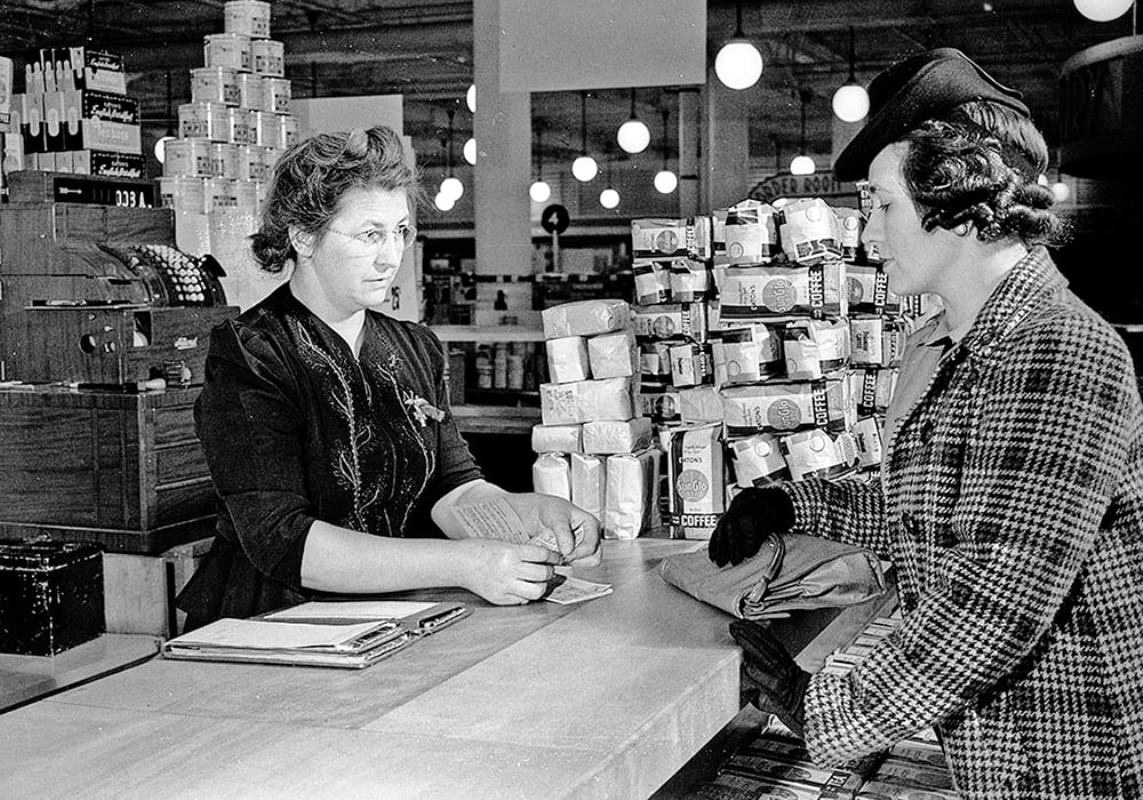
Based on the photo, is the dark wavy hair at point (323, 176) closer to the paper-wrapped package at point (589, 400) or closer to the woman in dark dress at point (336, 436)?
the woman in dark dress at point (336, 436)

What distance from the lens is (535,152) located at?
20.6m

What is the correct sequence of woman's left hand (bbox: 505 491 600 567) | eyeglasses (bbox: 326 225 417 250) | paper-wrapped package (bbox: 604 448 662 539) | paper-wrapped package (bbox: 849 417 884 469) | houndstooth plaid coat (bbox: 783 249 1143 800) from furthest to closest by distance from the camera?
1. paper-wrapped package (bbox: 849 417 884 469)
2. paper-wrapped package (bbox: 604 448 662 539)
3. eyeglasses (bbox: 326 225 417 250)
4. woman's left hand (bbox: 505 491 600 567)
5. houndstooth plaid coat (bbox: 783 249 1143 800)

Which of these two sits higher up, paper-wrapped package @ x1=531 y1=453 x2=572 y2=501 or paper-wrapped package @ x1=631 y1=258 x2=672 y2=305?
paper-wrapped package @ x1=631 y1=258 x2=672 y2=305

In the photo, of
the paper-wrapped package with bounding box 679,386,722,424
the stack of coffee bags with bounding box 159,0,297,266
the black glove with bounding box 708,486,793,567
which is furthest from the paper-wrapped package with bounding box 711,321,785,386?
the stack of coffee bags with bounding box 159,0,297,266

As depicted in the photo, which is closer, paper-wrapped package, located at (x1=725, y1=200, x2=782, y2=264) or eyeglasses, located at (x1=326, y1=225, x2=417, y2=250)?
eyeglasses, located at (x1=326, y1=225, x2=417, y2=250)

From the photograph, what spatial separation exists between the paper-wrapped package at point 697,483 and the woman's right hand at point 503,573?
1.38m

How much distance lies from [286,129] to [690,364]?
3159mm

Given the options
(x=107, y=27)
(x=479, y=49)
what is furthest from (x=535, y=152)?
(x=479, y=49)

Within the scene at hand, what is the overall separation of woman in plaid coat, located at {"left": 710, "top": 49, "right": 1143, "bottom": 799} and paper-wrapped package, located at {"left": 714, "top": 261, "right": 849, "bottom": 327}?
1723 mm

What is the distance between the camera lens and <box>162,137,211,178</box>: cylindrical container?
19.0ft

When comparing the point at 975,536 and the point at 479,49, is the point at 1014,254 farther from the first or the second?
the point at 479,49

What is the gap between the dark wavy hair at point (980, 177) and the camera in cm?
174

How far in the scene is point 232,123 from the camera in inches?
235

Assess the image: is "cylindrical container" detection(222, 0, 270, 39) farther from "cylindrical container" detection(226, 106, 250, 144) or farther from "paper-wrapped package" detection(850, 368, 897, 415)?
"paper-wrapped package" detection(850, 368, 897, 415)
